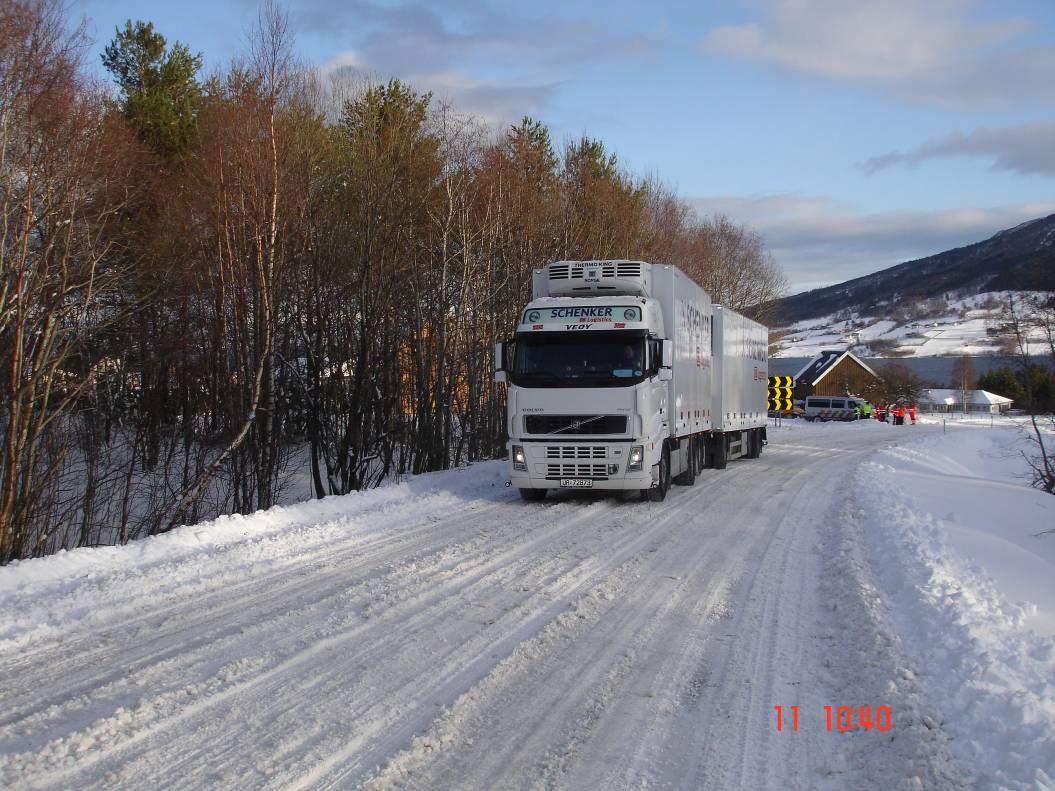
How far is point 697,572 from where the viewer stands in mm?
9320

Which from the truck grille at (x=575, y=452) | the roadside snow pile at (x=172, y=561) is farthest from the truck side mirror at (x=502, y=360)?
the roadside snow pile at (x=172, y=561)

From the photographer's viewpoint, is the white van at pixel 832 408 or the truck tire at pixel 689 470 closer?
the truck tire at pixel 689 470

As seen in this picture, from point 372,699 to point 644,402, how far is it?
9.42 m

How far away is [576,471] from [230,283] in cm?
734

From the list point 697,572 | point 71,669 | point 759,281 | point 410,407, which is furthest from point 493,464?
point 759,281

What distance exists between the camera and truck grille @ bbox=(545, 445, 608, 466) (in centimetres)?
1402

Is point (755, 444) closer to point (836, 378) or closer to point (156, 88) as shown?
point (156, 88)

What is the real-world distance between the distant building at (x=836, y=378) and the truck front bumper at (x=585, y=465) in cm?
7808

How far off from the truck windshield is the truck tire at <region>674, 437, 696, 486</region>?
4.31m

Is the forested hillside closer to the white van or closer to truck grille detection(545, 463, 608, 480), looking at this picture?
truck grille detection(545, 463, 608, 480)

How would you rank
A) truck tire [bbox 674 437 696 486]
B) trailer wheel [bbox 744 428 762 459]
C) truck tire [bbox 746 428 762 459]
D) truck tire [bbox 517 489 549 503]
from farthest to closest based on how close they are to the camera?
truck tire [bbox 746 428 762 459]
trailer wheel [bbox 744 428 762 459]
truck tire [bbox 674 437 696 486]
truck tire [bbox 517 489 549 503]

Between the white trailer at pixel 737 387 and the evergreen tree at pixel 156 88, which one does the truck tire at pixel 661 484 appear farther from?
the evergreen tree at pixel 156 88

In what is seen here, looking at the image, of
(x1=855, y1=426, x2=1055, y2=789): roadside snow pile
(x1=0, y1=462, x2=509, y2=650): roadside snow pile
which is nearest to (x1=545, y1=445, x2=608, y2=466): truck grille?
(x1=0, y1=462, x2=509, y2=650): roadside snow pile
